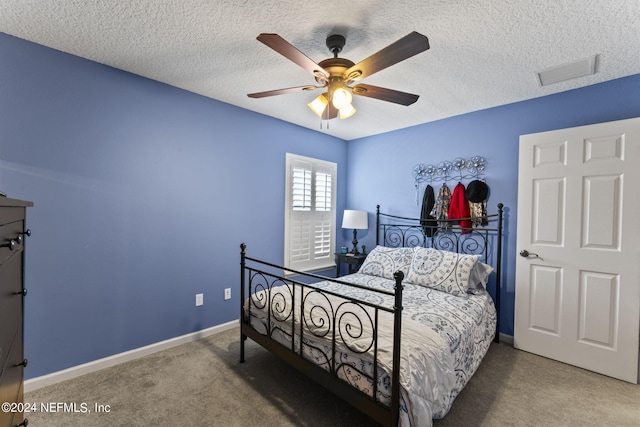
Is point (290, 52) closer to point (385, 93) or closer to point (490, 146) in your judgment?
point (385, 93)

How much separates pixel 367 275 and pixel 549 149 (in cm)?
218

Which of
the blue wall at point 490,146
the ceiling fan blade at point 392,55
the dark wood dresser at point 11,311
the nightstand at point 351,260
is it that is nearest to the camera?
the dark wood dresser at point 11,311

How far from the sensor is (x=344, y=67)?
1.81 meters

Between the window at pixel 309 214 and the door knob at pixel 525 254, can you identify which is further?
the window at pixel 309 214

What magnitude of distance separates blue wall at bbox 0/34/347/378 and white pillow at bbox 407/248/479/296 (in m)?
1.88

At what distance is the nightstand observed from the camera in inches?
151

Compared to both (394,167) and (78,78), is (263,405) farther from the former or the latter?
(394,167)

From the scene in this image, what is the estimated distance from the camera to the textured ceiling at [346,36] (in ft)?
5.44

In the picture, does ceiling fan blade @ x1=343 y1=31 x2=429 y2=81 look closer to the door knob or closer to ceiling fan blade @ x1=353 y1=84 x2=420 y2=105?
ceiling fan blade @ x1=353 y1=84 x2=420 y2=105

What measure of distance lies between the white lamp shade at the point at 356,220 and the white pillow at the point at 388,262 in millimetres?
587

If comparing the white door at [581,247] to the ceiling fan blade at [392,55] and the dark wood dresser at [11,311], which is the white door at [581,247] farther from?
the dark wood dresser at [11,311]

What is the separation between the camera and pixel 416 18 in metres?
1.73

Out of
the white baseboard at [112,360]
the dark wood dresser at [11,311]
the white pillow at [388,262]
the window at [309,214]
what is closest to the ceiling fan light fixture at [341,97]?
the dark wood dresser at [11,311]

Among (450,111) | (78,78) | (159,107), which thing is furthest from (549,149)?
(78,78)
